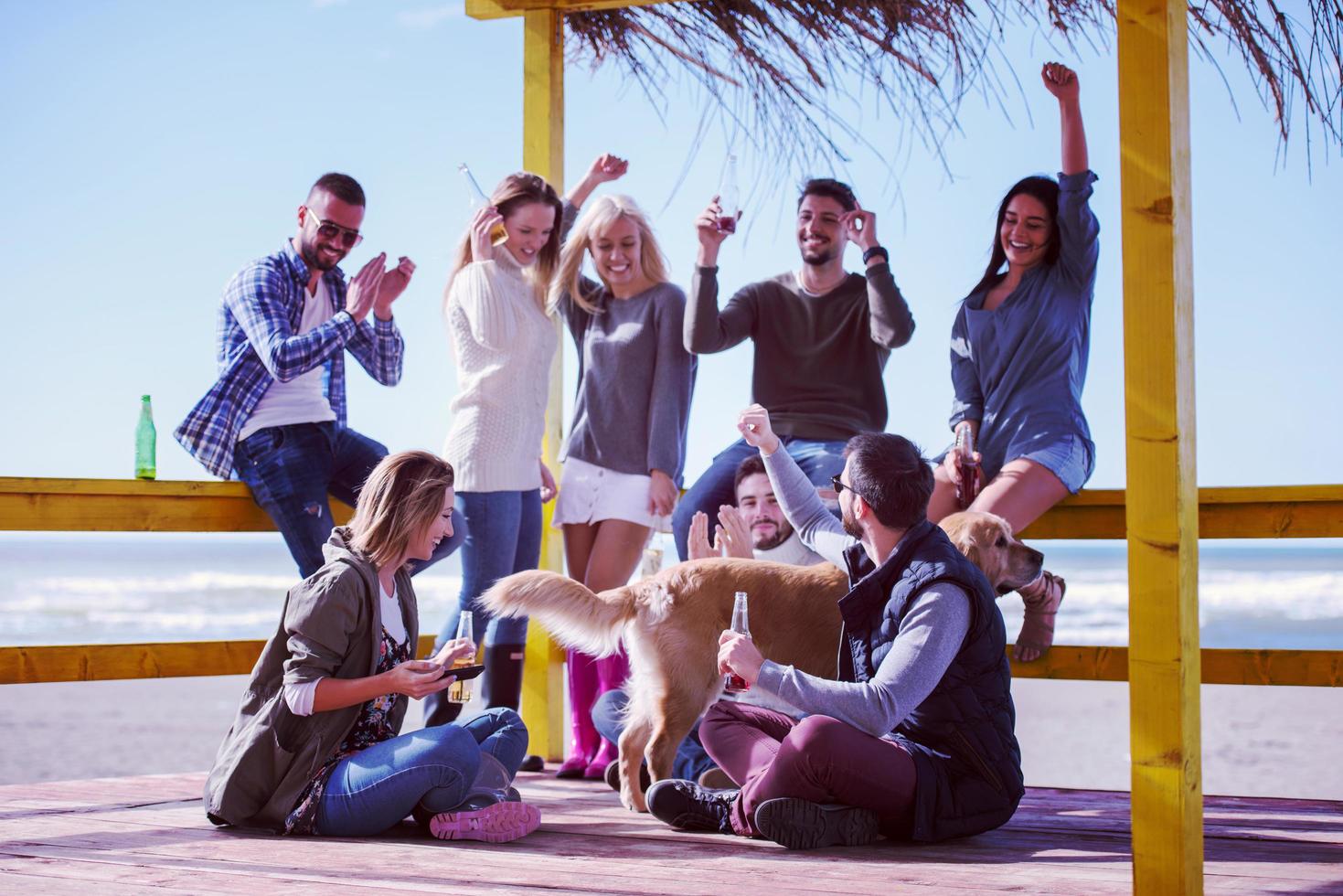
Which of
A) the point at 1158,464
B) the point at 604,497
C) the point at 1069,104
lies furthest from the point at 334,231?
the point at 1158,464

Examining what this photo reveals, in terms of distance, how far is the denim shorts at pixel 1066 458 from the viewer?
4.22m

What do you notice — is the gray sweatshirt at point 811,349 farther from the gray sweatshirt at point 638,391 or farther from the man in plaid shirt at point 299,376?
the man in plaid shirt at point 299,376

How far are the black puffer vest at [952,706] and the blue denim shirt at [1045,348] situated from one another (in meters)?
1.24

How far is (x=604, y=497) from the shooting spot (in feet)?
15.5

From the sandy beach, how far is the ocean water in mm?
1820

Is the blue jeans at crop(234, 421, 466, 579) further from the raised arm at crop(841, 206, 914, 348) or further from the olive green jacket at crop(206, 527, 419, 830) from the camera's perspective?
the raised arm at crop(841, 206, 914, 348)

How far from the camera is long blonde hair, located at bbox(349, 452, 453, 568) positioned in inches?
131

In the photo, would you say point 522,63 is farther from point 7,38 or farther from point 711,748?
point 7,38

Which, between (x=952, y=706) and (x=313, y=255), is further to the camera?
(x=313, y=255)

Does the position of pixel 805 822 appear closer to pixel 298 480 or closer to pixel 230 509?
pixel 298 480

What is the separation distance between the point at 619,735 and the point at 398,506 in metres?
1.34

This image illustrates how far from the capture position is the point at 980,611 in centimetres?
310

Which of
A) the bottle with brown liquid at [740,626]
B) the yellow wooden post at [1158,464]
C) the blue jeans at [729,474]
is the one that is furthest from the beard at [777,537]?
the yellow wooden post at [1158,464]

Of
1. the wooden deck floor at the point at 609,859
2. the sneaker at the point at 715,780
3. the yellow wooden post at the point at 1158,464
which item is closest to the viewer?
the yellow wooden post at the point at 1158,464
